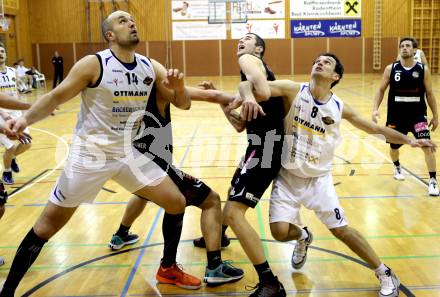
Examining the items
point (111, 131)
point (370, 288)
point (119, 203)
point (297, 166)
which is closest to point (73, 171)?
point (111, 131)

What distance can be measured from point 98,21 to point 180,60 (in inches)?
218

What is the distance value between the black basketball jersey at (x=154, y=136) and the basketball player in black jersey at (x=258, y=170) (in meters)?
0.71

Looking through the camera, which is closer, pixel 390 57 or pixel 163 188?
pixel 163 188

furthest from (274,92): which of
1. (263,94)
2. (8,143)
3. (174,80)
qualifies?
(8,143)

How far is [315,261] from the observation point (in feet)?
16.9

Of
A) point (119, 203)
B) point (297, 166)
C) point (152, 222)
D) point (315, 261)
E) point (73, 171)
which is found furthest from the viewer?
point (119, 203)

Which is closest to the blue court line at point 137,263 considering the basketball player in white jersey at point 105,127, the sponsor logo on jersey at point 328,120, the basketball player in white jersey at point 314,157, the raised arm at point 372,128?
the basketball player in white jersey at point 105,127

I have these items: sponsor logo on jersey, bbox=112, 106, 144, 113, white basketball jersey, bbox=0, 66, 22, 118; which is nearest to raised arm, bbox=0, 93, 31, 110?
sponsor logo on jersey, bbox=112, 106, 144, 113

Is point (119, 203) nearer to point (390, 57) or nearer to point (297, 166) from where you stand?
point (297, 166)

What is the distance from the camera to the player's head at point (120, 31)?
13.8 feet

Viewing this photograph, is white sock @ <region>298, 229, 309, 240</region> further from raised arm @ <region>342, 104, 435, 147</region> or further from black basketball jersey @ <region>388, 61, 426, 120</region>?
black basketball jersey @ <region>388, 61, 426, 120</region>

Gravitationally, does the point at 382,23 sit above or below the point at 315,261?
above

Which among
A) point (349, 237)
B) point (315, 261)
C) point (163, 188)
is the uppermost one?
point (163, 188)

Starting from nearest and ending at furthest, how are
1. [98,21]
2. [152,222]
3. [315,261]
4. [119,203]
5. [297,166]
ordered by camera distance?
[297,166]
[315,261]
[152,222]
[119,203]
[98,21]
